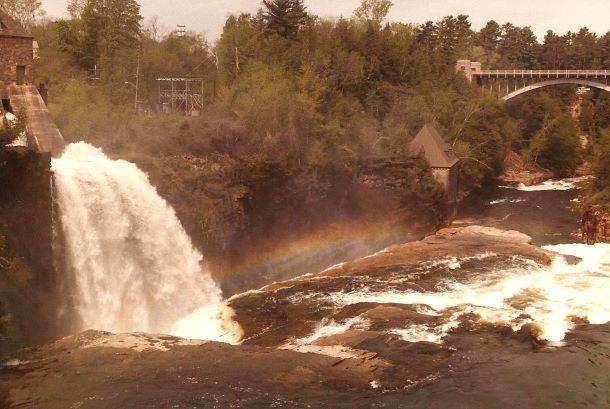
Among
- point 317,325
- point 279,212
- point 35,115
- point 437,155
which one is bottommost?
point 317,325

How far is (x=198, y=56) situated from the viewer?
1923 inches

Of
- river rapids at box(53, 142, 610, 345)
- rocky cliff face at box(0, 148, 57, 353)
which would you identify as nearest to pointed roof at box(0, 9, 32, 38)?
river rapids at box(53, 142, 610, 345)

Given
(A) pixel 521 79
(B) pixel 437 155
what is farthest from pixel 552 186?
(A) pixel 521 79

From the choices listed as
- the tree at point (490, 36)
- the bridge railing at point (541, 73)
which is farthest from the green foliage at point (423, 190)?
the tree at point (490, 36)

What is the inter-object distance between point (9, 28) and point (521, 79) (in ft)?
200

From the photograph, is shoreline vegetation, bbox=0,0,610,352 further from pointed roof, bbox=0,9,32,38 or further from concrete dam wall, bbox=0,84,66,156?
pointed roof, bbox=0,9,32,38

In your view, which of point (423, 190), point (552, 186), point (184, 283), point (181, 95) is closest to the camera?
point (184, 283)

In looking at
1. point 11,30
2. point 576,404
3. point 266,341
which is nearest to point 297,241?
point 266,341

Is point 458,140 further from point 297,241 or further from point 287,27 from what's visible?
point 297,241

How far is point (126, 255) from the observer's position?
24.2 meters

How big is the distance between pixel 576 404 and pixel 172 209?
17698 mm

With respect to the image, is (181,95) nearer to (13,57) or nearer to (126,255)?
(13,57)

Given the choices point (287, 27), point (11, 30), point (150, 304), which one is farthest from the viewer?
point (287, 27)

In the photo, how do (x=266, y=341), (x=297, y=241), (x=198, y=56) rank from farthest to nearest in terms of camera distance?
(x=198, y=56)
(x=297, y=241)
(x=266, y=341)
